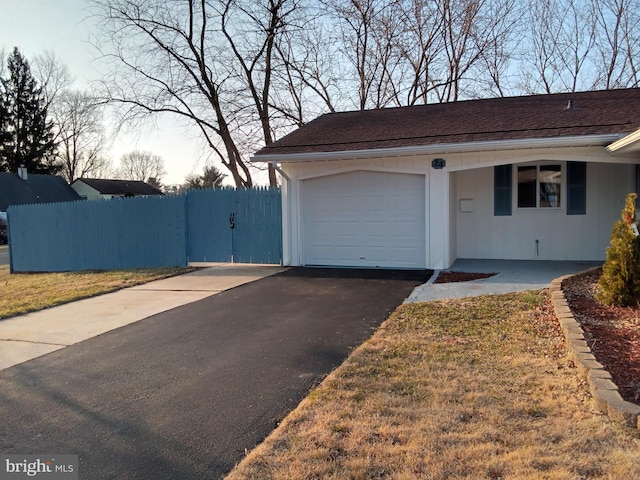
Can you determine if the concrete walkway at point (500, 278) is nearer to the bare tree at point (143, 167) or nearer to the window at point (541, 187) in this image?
the window at point (541, 187)

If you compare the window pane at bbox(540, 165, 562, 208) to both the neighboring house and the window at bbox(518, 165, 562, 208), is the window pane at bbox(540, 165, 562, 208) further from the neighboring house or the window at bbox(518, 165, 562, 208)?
the neighboring house

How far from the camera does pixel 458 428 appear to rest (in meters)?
3.16

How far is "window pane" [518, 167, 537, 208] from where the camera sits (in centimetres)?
1076

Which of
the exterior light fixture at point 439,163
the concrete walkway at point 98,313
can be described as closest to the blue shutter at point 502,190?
the exterior light fixture at point 439,163

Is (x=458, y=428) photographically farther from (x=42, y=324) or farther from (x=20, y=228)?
(x=20, y=228)

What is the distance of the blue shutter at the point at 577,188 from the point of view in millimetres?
10336

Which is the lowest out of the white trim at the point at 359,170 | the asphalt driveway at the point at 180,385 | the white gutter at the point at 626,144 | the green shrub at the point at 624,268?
the asphalt driveway at the point at 180,385

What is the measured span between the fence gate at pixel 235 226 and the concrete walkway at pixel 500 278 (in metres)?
4.12

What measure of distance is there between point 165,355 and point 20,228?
1286 cm

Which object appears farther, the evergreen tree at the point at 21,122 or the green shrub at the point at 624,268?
the evergreen tree at the point at 21,122

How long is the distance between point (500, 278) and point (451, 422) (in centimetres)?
592

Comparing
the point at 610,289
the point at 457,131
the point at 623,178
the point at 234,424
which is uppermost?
the point at 457,131

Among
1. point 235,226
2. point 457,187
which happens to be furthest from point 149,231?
point 457,187

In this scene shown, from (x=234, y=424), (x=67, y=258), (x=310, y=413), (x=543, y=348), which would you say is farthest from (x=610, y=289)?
(x=67, y=258)
